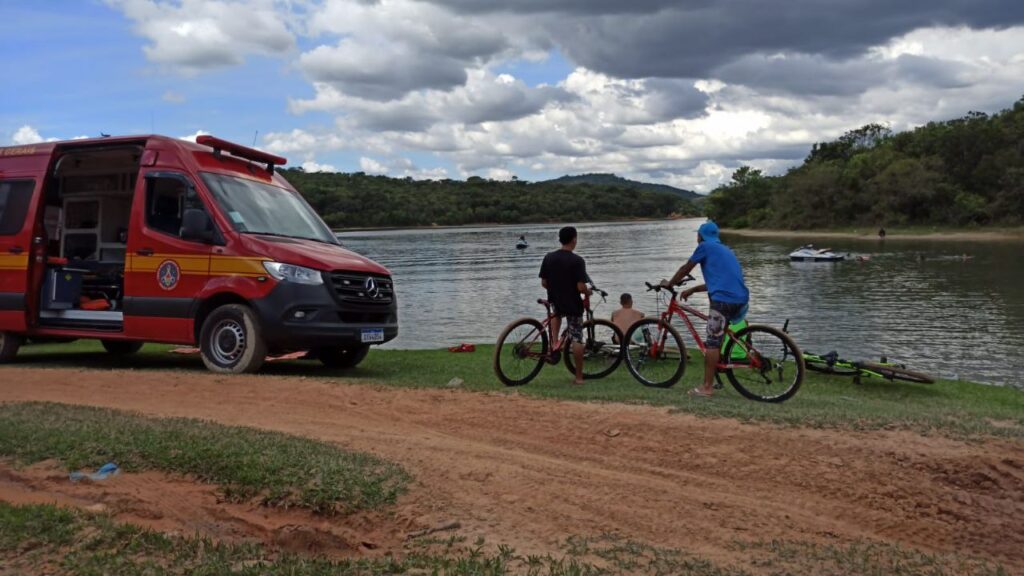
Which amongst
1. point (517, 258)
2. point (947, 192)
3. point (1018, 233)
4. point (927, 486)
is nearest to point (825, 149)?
point (947, 192)

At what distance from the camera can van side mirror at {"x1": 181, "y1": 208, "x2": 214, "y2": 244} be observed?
10641 mm

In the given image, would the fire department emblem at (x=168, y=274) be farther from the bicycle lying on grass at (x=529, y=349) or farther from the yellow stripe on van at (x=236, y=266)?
the bicycle lying on grass at (x=529, y=349)

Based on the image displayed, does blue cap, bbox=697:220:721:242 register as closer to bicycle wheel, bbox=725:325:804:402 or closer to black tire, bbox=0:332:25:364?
bicycle wheel, bbox=725:325:804:402

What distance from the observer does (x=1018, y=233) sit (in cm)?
8006

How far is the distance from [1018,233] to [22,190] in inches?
3462

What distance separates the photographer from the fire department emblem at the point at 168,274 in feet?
36.1

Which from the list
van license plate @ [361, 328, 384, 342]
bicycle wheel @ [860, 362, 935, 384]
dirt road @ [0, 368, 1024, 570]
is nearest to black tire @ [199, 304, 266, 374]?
van license plate @ [361, 328, 384, 342]

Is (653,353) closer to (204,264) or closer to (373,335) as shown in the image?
(373,335)

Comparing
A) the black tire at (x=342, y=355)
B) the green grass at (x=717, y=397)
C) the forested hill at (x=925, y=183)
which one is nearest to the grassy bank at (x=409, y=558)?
the green grass at (x=717, y=397)

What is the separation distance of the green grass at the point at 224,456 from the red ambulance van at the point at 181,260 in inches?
130

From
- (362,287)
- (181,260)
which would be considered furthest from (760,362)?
(181,260)

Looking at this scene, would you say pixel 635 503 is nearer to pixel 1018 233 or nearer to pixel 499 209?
pixel 1018 233

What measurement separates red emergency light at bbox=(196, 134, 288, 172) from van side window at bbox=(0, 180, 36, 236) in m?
2.92

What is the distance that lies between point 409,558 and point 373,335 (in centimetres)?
690
